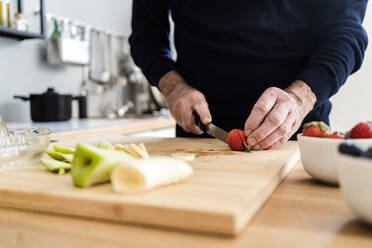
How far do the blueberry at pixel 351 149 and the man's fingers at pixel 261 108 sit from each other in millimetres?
430

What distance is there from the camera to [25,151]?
2.53 ft

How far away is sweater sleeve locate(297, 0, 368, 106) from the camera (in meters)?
1.00

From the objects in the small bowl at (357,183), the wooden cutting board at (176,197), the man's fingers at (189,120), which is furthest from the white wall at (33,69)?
the small bowl at (357,183)

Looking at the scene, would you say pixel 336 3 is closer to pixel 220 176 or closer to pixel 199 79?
pixel 199 79

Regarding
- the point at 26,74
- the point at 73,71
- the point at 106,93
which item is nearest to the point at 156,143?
the point at 26,74

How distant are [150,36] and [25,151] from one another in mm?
781

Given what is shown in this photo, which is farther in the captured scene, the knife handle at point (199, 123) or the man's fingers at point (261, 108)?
the knife handle at point (199, 123)

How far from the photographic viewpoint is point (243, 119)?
120cm

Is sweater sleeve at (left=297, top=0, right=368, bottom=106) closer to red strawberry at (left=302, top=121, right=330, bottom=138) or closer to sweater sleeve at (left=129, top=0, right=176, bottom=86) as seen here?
red strawberry at (left=302, top=121, right=330, bottom=138)

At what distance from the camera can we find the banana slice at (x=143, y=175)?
50 cm

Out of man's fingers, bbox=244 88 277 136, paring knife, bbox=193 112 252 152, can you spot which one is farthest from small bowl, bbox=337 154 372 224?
paring knife, bbox=193 112 252 152

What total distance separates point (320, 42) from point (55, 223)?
0.93 m

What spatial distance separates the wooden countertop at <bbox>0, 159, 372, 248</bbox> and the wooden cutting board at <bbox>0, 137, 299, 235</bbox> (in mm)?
11

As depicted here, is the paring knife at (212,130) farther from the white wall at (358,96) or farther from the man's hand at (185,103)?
the white wall at (358,96)
